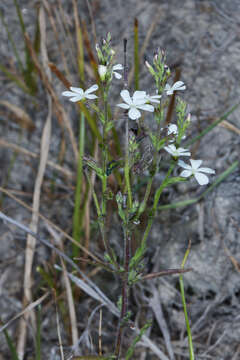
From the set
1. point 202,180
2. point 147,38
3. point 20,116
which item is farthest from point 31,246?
point 147,38

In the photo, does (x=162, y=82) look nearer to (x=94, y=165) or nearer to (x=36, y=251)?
(x=94, y=165)

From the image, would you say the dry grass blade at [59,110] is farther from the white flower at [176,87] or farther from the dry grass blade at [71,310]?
the white flower at [176,87]

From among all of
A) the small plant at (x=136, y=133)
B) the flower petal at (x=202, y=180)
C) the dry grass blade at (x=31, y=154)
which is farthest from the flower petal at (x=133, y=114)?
the dry grass blade at (x=31, y=154)

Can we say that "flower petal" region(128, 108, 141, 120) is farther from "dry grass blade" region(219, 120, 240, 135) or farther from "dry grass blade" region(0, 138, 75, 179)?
"dry grass blade" region(0, 138, 75, 179)

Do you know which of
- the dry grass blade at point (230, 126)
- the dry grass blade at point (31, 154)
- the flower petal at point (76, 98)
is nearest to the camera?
the flower petal at point (76, 98)

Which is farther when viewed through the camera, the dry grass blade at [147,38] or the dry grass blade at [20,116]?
the dry grass blade at [20,116]

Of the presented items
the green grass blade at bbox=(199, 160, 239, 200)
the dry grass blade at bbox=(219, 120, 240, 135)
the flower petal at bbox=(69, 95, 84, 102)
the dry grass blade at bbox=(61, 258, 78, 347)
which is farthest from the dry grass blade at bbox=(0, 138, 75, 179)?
the flower petal at bbox=(69, 95, 84, 102)

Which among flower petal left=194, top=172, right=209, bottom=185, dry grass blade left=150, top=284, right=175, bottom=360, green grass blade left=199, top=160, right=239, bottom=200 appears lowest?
dry grass blade left=150, top=284, right=175, bottom=360

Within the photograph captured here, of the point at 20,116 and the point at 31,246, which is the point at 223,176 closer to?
the point at 31,246
